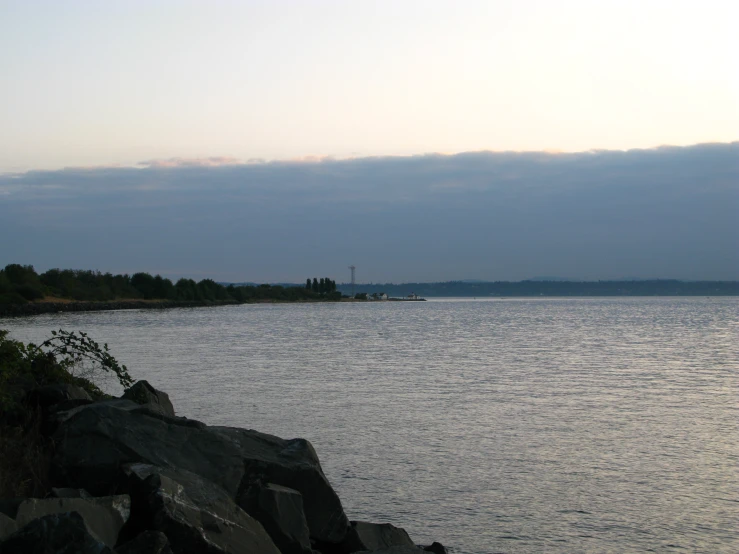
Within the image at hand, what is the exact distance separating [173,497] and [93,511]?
0.93 m

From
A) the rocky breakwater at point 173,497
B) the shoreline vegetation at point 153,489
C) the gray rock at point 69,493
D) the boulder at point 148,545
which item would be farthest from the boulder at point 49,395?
the boulder at point 148,545

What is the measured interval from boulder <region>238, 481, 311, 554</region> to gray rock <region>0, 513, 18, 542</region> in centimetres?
360

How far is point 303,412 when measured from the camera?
25203 mm

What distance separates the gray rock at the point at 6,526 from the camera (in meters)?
7.92

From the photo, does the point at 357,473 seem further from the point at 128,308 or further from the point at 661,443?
the point at 128,308

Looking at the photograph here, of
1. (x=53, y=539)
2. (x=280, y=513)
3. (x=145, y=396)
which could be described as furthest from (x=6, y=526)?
(x=145, y=396)

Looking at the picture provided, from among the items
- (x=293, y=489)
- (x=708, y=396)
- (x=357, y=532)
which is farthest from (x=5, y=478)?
(x=708, y=396)

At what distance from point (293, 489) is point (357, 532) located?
4.42ft

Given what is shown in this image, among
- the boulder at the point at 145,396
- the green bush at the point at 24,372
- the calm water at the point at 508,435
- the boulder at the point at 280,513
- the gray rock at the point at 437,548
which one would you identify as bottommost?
the calm water at the point at 508,435

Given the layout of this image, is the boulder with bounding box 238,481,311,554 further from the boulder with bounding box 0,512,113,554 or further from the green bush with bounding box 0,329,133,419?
the green bush with bounding box 0,329,133,419

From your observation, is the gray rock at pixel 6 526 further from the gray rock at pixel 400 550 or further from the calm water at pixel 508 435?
the calm water at pixel 508 435

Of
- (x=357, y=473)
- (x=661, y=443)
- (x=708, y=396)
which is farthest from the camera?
(x=708, y=396)

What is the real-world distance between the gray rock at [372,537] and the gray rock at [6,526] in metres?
5.44

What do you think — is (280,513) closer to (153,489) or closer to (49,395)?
(153,489)
